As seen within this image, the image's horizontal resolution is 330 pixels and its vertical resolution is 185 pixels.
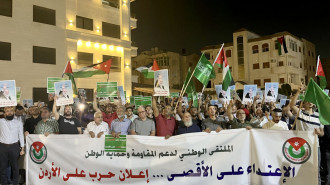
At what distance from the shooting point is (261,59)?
177 feet

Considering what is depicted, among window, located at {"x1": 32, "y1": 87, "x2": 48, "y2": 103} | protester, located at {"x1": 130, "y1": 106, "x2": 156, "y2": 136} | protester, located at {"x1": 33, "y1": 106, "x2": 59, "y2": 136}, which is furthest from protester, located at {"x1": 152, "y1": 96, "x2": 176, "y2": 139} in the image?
window, located at {"x1": 32, "y1": 87, "x2": 48, "y2": 103}

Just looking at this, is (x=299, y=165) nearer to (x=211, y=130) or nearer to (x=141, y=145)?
(x=211, y=130)

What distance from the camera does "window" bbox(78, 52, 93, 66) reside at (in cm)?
2642

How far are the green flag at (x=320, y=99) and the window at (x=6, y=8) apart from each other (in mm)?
21603

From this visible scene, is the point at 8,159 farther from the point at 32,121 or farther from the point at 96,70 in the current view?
the point at 96,70

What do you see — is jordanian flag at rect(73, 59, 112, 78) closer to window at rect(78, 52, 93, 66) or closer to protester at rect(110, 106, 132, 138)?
protester at rect(110, 106, 132, 138)

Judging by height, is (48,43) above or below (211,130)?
above

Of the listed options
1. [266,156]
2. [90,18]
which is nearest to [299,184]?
[266,156]

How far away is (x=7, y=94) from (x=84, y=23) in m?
20.4

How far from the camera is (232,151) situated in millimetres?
6512

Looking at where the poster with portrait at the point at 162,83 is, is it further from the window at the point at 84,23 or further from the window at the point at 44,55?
the window at the point at 84,23

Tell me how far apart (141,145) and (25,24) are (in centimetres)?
1952

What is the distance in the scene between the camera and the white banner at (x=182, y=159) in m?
6.22

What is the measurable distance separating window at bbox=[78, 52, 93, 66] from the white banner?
66.1ft
